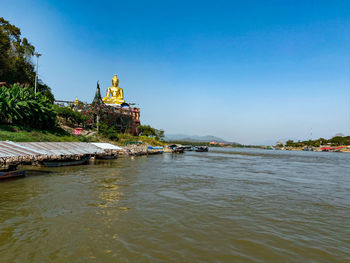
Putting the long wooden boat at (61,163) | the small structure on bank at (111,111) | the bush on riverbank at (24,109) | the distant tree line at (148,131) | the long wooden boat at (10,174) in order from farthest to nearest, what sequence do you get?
the distant tree line at (148,131)
the small structure on bank at (111,111)
the bush on riverbank at (24,109)
the long wooden boat at (61,163)
the long wooden boat at (10,174)

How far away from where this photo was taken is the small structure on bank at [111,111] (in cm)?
3990

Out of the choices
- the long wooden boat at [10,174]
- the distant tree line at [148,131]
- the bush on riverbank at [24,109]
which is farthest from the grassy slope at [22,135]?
the distant tree line at [148,131]

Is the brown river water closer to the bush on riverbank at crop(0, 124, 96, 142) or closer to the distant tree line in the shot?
the bush on riverbank at crop(0, 124, 96, 142)

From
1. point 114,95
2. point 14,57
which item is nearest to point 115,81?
point 114,95

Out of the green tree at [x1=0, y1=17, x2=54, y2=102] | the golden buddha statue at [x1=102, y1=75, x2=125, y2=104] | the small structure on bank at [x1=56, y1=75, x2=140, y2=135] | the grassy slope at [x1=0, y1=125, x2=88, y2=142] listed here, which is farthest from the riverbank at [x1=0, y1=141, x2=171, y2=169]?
the golden buddha statue at [x1=102, y1=75, x2=125, y2=104]

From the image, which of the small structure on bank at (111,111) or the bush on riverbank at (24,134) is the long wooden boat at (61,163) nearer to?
the bush on riverbank at (24,134)

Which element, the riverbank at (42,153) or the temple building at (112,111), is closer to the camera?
the riverbank at (42,153)

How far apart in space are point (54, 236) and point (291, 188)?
13.2m

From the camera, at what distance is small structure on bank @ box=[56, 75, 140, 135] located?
131ft

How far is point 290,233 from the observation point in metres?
6.61

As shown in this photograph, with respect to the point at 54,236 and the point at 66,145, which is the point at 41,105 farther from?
the point at 54,236

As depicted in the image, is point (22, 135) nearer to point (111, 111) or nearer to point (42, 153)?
point (42, 153)

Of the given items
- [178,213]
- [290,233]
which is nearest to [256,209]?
[290,233]

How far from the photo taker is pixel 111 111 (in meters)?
42.4
